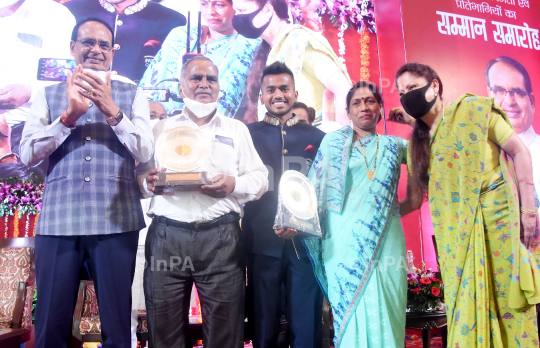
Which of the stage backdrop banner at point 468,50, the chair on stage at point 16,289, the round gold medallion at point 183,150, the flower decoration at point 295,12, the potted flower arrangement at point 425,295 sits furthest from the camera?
the stage backdrop banner at point 468,50

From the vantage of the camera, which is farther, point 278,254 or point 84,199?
point 278,254

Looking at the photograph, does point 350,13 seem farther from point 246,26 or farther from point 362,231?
point 362,231

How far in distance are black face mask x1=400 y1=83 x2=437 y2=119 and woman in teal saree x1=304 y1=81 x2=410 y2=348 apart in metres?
0.20

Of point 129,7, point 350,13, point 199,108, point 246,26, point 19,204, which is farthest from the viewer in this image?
point 350,13

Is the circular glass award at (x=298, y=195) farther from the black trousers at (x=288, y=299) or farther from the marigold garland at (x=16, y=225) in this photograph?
the marigold garland at (x=16, y=225)

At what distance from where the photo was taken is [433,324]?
2.67 meters

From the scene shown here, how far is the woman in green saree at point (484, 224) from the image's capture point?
1.84 m

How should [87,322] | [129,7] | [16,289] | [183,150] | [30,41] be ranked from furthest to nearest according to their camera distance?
[129,7], [30,41], [87,322], [16,289], [183,150]

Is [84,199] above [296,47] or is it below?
below

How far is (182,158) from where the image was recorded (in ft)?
6.30

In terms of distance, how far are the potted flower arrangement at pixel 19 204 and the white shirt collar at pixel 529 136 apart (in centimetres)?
563

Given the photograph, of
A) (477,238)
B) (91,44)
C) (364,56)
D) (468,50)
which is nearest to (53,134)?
(91,44)

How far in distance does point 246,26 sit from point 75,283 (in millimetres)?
3099

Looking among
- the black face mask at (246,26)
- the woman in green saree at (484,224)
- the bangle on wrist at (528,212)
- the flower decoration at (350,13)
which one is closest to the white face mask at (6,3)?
the black face mask at (246,26)
